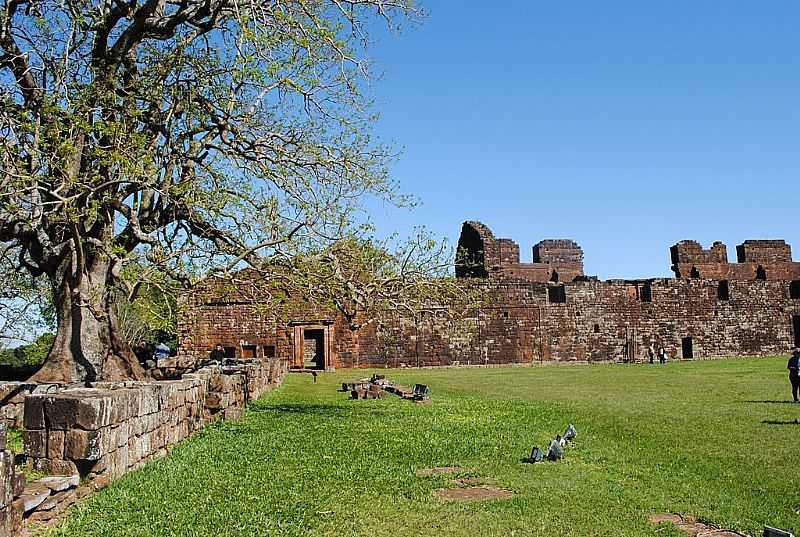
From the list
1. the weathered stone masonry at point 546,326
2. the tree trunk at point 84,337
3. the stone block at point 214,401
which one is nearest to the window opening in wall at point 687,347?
the weathered stone masonry at point 546,326

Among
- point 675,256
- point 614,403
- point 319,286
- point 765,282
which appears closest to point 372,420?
point 319,286

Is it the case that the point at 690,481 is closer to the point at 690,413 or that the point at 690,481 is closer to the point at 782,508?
the point at 782,508

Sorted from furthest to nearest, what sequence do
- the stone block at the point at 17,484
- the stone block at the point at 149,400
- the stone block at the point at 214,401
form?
1. the stone block at the point at 214,401
2. the stone block at the point at 149,400
3. the stone block at the point at 17,484

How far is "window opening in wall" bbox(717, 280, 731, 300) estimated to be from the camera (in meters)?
42.7

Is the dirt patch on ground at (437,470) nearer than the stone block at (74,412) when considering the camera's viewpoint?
No

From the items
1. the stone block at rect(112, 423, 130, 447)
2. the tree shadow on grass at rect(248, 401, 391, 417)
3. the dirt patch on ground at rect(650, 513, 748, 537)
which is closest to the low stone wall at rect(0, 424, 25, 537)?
the stone block at rect(112, 423, 130, 447)

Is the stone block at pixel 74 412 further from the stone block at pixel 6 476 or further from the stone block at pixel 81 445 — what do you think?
the stone block at pixel 6 476

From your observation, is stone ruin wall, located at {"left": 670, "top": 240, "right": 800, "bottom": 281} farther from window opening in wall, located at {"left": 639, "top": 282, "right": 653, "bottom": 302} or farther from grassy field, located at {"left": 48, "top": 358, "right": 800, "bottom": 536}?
grassy field, located at {"left": 48, "top": 358, "right": 800, "bottom": 536}

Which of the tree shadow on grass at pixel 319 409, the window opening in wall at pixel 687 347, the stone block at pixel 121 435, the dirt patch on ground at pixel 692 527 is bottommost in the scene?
the dirt patch on ground at pixel 692 527

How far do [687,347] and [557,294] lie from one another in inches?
288

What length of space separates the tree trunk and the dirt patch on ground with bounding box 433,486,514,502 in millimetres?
9065

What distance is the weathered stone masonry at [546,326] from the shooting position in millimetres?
37281

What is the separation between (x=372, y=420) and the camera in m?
14.3

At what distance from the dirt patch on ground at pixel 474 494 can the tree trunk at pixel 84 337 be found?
9.07m
